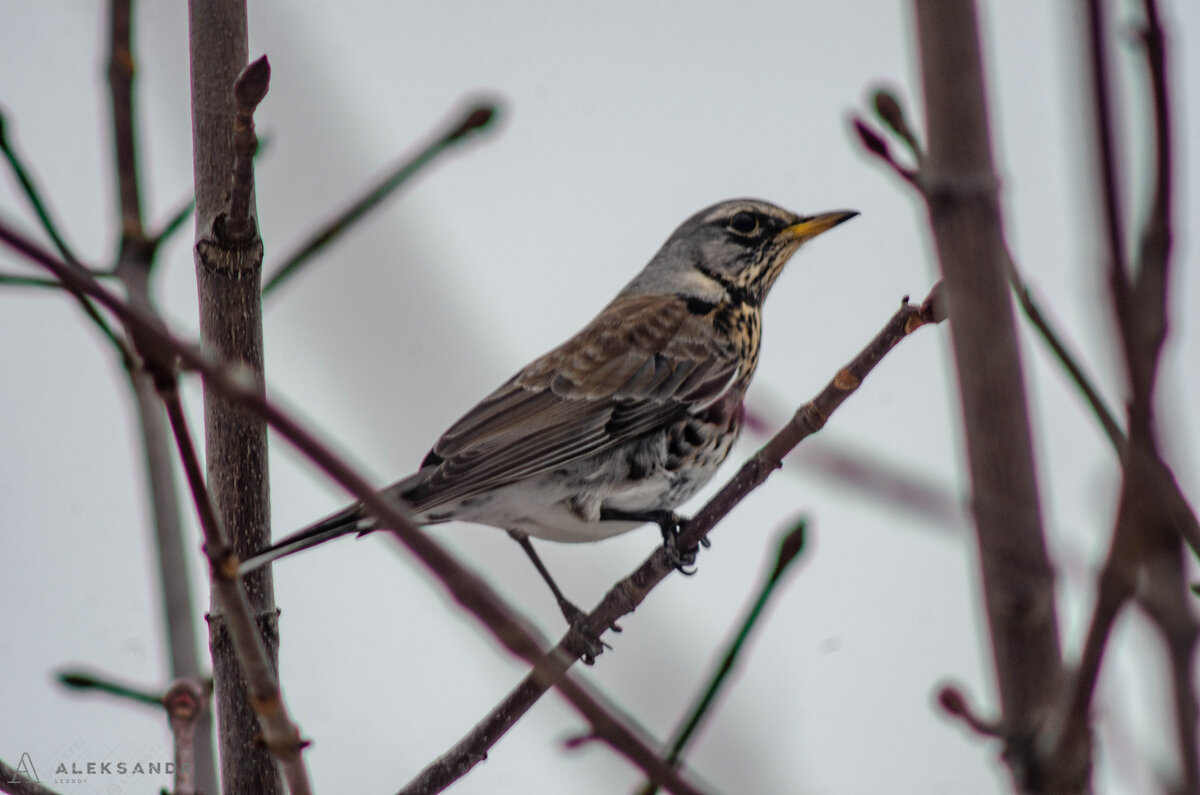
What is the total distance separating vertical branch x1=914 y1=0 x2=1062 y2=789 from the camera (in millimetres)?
1045

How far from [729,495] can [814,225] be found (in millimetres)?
2834

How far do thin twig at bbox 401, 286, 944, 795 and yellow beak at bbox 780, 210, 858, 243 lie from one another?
2.41m

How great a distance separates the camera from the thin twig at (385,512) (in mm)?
1234

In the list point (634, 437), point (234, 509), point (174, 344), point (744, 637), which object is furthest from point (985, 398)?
point (634, 437)

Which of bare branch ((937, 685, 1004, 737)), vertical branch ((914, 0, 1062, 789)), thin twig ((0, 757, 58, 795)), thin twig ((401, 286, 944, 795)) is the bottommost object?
bare branch ((937, 685, 1004, 737))

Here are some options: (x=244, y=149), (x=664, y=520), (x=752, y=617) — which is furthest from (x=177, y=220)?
(x=664, y=520)

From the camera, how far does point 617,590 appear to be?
3.58 metres

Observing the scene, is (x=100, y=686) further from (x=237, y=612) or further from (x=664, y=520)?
(x=664, y=520)

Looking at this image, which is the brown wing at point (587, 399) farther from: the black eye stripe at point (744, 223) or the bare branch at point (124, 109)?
the bare branch at point (124, 109)

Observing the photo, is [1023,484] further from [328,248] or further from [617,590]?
[617,590]

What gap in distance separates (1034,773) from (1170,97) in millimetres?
537

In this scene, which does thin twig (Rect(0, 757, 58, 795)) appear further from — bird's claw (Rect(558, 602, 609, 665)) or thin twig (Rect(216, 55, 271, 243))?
bird's claw (Rect(558, 602, 609, 665))

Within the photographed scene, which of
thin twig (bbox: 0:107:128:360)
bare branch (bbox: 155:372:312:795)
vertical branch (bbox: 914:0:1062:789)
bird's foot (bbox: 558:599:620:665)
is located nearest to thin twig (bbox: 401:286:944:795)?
bird's foot (bbox: 558:599:620:665)

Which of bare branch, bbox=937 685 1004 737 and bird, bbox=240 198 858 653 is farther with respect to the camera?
bird, bbox=240 198 858 653
